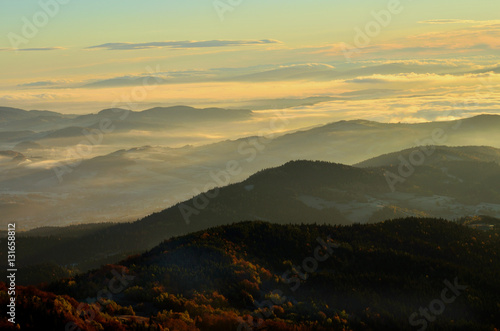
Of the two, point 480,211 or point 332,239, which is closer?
point 332,239

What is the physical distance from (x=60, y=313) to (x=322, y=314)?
394 inches

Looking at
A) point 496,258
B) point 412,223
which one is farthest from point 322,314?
point 412,223

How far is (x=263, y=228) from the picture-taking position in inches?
1339

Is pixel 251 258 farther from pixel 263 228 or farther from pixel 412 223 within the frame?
pixel 412 223

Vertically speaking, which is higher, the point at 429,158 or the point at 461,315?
the point at 429,158

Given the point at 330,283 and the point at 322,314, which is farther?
the point at 330,283

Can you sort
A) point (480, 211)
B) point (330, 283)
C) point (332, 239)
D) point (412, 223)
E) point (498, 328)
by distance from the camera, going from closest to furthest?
point (498, 328)
point (330, 283)
point (332, 239)
point (412, 223)
point (480, 211)

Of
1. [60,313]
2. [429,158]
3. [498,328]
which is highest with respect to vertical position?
[429,158]

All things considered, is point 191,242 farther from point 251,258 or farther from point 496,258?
point 496,258

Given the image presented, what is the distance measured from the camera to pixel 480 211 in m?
69.9

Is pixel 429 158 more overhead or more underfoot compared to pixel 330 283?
more overhead

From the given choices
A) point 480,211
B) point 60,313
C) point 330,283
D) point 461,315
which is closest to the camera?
point 60,313

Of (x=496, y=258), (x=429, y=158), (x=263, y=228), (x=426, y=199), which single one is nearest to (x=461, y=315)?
(x=496, y=258)

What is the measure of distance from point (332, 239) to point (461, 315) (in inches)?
490
